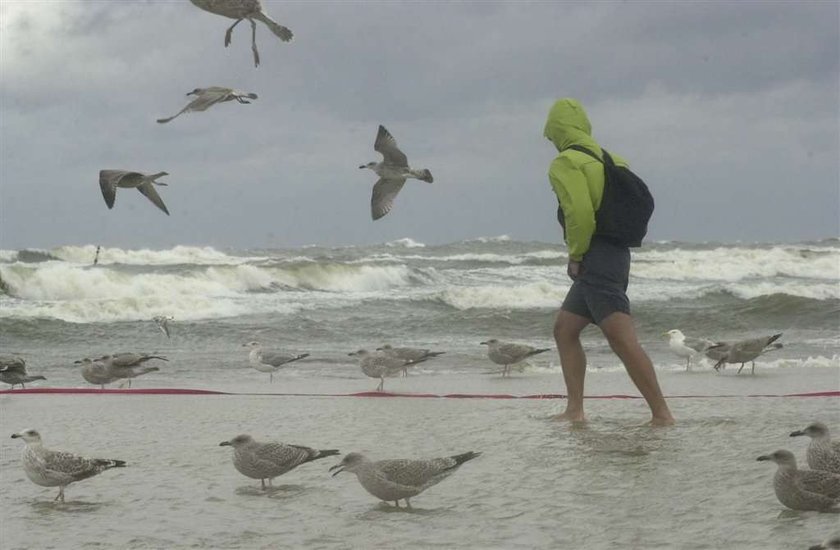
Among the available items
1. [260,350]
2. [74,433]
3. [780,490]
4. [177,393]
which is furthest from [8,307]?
[780,490]

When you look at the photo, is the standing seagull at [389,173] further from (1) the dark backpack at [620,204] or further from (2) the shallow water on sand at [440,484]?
(1) the dark backpack at [620,204]

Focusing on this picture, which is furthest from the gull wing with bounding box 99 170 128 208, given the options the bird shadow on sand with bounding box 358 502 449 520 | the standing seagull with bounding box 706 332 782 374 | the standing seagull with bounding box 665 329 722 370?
the standing seagull with bounding box 665 329 722 370

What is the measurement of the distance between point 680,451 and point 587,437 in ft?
2.16

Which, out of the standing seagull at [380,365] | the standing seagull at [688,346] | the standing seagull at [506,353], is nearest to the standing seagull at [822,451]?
the standing seagull at [380,365]

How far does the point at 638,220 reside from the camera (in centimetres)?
634

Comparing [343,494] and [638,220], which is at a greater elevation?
[638,220]

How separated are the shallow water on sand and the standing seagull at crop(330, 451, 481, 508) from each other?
0.27 feet

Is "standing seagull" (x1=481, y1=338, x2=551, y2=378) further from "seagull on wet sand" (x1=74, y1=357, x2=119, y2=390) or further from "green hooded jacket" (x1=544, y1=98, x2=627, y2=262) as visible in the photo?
"green hooded jacket" (x1=544, y1=98, x2=627, y2=262)

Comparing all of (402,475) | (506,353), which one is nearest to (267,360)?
(506,353)

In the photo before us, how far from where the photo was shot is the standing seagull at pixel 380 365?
33.8 ft

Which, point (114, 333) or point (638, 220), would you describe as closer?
point (638, 220)

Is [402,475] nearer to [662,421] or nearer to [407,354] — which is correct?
[662,421]

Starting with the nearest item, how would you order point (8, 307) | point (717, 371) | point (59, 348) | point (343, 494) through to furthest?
1. point (343, 494)
2. point (717, 371)
3. point (59, 348)
4. point (8, 307)

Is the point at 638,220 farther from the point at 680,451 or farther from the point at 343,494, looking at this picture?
the point at 343,494
